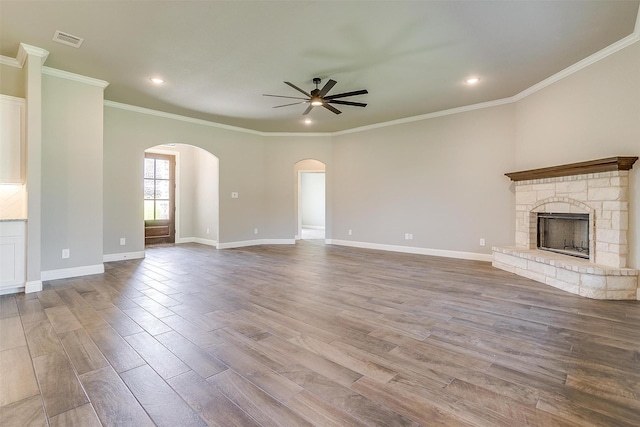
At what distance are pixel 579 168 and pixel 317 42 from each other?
12.3 ft

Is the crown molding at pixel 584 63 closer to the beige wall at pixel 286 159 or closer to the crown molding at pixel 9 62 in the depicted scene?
the beige wall at pixel 286 159

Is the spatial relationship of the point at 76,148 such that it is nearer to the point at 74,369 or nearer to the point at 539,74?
the point at 74,369

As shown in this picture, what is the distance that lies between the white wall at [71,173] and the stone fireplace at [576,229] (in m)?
6.47

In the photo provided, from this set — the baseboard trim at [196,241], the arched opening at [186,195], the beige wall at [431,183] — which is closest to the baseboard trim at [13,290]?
the arched opening at [186,195]

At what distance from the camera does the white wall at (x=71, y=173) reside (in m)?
4.05

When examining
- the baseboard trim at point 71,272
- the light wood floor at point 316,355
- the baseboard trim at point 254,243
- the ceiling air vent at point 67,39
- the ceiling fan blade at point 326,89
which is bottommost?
the light wood floor at point 316,355

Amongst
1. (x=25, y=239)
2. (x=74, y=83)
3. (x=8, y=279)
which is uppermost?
(x=74, y=83)

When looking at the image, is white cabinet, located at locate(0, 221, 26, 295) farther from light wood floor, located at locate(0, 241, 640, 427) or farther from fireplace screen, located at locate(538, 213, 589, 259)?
fireplace screen, located at locate(538, 213, 589, 259)

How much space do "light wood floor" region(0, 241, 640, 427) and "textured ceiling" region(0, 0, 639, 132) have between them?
2957 millimetres

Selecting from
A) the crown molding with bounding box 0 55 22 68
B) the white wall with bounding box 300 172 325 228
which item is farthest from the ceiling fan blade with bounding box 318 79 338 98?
the white wall with bounding box 300 172 325 228

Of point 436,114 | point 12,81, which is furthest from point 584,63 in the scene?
point 12,81

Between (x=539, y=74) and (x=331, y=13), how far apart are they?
3427mm

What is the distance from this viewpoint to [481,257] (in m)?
5.58

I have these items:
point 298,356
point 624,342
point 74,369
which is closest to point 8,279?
point 74,369
